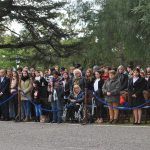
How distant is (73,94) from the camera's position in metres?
17.8

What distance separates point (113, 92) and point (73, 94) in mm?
1559

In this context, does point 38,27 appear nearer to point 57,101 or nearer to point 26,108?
point 26,108

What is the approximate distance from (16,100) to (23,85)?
2.42 feet

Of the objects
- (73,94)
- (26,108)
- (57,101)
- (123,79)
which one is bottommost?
(26,108)

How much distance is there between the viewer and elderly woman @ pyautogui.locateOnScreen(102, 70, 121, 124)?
17.2m

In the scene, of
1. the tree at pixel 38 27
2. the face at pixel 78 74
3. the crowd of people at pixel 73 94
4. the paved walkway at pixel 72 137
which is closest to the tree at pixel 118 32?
the tree at pixel 38 27

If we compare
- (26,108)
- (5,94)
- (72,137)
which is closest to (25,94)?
(26,108)

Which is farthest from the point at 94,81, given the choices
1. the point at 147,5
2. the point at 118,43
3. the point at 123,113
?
the point at 118,43

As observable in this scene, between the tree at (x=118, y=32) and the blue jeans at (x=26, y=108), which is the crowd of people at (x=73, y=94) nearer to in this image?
the blue jeans at (x=26, y=108)

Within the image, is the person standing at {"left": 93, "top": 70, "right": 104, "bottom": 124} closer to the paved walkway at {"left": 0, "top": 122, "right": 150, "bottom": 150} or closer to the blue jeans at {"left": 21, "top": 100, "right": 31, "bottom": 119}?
the paved walkway at {"left": 0, "top": 122, "right": 150, "bottom": 150}

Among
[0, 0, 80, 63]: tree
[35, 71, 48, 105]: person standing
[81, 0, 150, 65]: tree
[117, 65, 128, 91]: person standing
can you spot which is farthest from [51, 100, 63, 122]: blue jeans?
[0, 0, 80, 63]: tree

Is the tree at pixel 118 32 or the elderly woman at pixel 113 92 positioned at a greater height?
the tree at pixel 118 32

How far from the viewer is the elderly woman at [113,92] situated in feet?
56.3

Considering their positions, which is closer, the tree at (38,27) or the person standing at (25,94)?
the person standing at (25,94)
